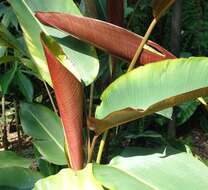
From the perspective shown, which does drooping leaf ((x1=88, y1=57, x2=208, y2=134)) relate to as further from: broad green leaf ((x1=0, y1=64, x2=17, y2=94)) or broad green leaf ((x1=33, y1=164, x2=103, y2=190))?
broad green leaf ((x1=0, y1=64, x2=17, y2=94))

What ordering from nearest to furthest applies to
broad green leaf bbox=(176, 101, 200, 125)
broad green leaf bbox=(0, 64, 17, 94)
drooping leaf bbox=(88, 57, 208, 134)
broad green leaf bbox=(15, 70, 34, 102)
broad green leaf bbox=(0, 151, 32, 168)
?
1. drooping leaf bbox=(88, 57, 208, 134)
2. broad green leaf bbox=(0, 151, 32, 168)
3. broad green leaf bbox=(0, 64, 17, 94)
4. broad green leaf bbox=(15, 70, 34, 102)
5. broad green leaf bbox=(176, 101, 200, 125)

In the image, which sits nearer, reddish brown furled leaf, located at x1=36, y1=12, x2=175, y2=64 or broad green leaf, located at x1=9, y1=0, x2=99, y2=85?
reddish brown furled leaf, located at x1=36, y1=12, x2=175, y2=64

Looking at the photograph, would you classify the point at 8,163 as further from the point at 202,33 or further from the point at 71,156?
the point at 202,33

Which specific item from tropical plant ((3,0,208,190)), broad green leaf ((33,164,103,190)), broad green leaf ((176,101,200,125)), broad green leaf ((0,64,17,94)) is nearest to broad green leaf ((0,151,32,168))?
tropical plant ((3,0,208,190))

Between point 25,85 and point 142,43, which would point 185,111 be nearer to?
point 25,85

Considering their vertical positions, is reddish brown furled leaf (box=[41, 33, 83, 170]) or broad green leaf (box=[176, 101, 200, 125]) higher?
reddish brown furled leaf (box=[41, 33, 83, 170])

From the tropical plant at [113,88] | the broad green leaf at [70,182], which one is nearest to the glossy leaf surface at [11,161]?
the tropical plant at [113,88]

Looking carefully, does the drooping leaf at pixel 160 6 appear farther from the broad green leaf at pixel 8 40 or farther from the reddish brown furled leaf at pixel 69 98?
the broad green leaf at pixel 8 40

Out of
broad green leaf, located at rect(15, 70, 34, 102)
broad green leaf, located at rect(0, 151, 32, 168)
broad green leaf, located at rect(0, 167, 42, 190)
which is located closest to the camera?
broad green leaf, located at rect(0, 167, 42, 190)
